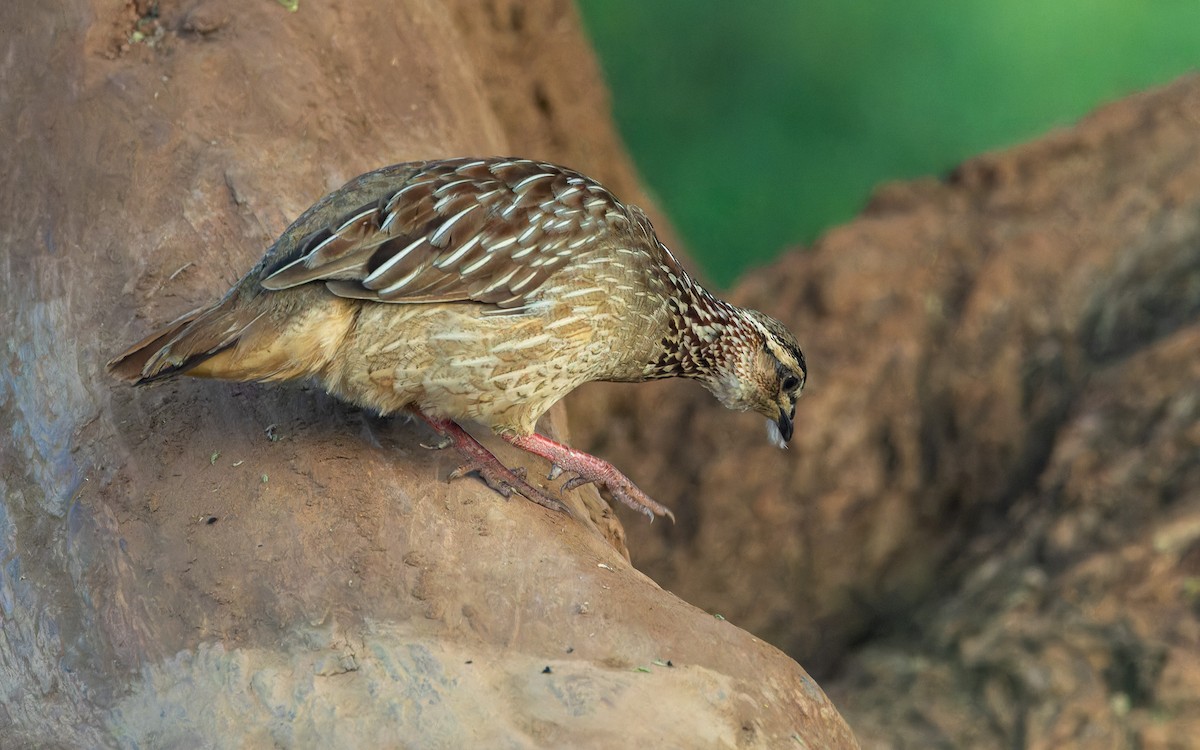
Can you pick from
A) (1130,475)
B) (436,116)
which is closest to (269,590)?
(436,116)

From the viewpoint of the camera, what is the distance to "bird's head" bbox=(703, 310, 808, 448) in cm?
420

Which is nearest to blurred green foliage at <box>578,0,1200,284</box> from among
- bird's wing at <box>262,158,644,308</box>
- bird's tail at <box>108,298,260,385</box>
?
bird's wing at <box>262,158,644,308</box>

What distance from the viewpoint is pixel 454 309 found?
3.29m

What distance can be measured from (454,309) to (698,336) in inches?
42.9

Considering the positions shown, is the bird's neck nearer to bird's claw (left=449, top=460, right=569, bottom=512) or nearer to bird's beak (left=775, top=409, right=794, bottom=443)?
bird's beak (left=775, top=409, right=794, bottom=443)

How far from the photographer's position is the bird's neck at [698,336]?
12.9 feet

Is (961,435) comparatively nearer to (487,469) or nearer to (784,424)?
(784,424)

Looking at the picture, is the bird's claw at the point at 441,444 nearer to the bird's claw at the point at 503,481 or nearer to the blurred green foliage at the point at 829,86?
the bird's claw at the point at 503,481

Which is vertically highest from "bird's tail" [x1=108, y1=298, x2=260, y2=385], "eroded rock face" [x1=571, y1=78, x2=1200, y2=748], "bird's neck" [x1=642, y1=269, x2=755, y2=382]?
"bird's tail" [x1=108, y1=298, x2=260, y2=385]

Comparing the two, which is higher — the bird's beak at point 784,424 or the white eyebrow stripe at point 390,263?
the white eyebrow stripe at point 390,263

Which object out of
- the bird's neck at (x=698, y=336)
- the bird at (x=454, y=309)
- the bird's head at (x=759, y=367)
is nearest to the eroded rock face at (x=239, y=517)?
the bird at (x=454, y=309)

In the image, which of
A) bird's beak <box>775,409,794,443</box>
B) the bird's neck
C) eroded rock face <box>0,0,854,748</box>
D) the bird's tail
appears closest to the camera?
eroded rock face <box>0,0,854,748</box>

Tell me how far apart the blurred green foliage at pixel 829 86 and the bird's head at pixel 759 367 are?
3007mm

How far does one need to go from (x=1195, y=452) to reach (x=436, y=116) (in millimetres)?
3533
